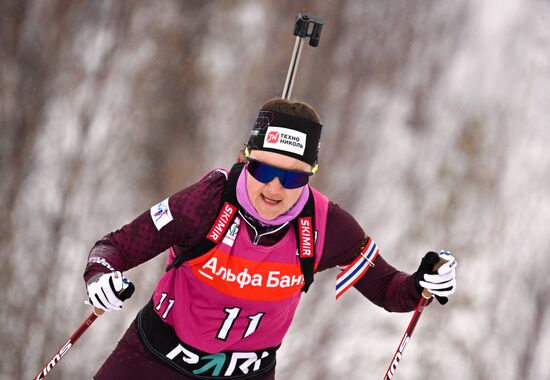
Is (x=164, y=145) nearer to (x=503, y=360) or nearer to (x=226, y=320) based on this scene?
(x=503, y=360)

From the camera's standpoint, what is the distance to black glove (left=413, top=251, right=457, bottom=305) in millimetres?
2617

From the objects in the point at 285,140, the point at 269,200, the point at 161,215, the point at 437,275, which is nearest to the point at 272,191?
the point at 269,200

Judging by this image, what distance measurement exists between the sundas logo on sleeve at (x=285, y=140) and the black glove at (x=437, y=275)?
578mm

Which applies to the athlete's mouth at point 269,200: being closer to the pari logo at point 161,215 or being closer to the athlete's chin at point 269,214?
the athlete's chin at point 269,214

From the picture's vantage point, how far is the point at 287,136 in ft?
8.48

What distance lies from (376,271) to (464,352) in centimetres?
268

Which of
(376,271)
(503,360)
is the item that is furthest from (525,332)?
(376,271)

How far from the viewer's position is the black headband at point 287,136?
102 inches

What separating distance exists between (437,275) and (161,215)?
0.95 metres

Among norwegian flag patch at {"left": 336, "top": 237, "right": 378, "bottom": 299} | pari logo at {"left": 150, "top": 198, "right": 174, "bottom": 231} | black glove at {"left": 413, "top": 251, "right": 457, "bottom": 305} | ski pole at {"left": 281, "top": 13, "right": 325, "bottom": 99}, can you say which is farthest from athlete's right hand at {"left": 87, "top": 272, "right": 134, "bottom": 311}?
ski pole at {"left": 281, "top": 13, "right": 325, "bottom": 99}

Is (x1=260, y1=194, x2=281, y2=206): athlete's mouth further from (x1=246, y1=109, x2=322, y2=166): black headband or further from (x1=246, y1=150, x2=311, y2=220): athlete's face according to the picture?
(x1=246, y1=109, x2=322, y2=166): black headband

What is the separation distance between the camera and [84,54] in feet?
18.4

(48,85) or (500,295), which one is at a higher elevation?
(48,85)

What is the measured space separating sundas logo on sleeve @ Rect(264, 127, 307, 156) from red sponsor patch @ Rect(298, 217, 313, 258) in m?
0.25
